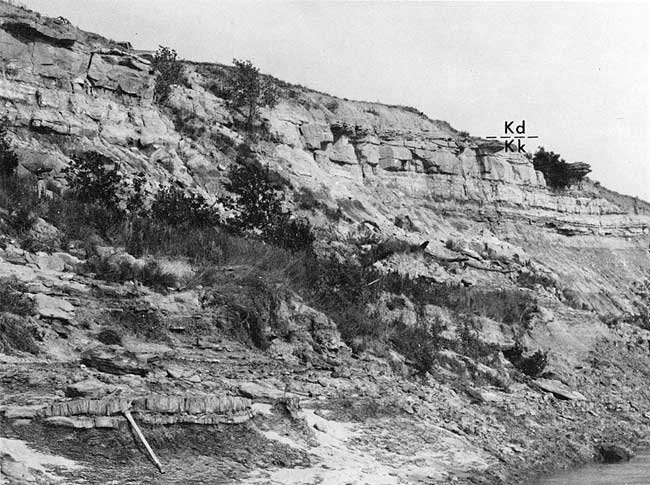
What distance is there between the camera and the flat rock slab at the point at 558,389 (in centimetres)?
1691

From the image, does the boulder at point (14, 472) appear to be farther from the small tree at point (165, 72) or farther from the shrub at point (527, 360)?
the small tree at point (165, 72)

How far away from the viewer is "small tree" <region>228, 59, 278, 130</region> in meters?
29.2

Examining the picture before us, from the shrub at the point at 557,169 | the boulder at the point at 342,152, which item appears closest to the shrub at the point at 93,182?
the boulder at the point at 342,152

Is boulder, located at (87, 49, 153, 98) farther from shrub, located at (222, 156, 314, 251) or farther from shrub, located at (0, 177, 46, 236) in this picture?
shrub, located at (0, 177, 46, 236)

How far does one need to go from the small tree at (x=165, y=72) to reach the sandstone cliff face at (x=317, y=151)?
0.48 meters

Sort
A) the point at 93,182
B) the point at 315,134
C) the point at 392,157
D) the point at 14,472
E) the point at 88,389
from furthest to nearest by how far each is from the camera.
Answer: the point at 392,157 < the point at 315,134 < the point at 93,182 < the point at 88,389 < the point at 14,472

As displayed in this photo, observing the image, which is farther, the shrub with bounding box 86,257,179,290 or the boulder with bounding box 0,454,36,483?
the shrub with bounding box 86,257,179,290

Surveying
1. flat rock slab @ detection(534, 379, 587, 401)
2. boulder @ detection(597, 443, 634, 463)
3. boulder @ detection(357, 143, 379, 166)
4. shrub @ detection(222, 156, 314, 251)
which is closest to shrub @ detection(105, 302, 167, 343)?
shrub @ detection(222, 156, 314, 251)

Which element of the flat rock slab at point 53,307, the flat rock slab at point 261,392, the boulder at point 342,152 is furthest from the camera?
the boulder at point 342,152

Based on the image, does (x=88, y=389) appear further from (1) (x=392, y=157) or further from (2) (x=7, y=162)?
(1) (x=392, y=157)

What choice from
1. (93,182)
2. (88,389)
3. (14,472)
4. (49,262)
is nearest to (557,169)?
(93,182)

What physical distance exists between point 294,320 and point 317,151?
17.5 metres

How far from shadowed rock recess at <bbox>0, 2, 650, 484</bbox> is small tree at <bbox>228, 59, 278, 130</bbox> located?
1.87ft

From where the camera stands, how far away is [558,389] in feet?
56.3
